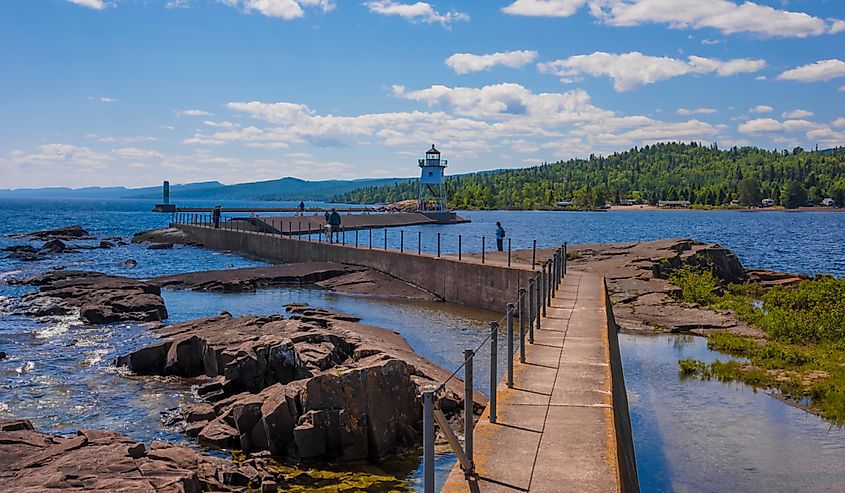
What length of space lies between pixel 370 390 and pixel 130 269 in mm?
36515

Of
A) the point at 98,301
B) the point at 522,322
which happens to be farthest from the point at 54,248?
the point at 522,322

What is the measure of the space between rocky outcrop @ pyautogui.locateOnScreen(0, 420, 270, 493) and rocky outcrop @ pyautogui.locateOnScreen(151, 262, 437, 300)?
20.6 metres

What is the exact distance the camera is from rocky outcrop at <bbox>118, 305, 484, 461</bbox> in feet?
37.4

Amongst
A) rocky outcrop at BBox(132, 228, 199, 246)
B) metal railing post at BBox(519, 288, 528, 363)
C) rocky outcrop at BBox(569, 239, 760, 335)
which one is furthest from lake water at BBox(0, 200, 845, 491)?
rocky outcrop at BBox(132, 228, 199, 246)

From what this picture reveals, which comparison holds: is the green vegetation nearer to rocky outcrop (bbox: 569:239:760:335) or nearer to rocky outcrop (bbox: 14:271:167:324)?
rocky outcrop (bbox: 569:239:760:335)

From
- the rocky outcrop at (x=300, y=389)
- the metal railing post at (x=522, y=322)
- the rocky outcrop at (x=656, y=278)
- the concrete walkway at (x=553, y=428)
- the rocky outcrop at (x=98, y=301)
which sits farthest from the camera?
the rocky outcrop at (x=98, y=301)

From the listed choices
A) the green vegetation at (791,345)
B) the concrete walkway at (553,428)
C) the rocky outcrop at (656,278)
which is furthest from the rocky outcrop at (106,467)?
the rocky outcrop at (656,278)

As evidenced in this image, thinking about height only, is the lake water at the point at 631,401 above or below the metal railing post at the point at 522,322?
below

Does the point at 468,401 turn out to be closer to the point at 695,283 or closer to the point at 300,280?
the point at 695,283

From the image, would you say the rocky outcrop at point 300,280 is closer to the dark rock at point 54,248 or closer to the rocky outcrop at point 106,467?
the rocky outcrop at point 106,467

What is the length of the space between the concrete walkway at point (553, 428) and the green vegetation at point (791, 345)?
5.04 m

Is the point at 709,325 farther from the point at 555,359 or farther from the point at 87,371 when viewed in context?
the point at 87,371

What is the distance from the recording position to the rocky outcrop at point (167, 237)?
Result: 66.2m

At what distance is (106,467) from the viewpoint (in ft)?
28.0
